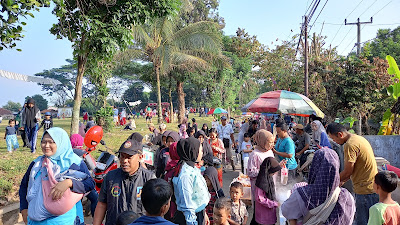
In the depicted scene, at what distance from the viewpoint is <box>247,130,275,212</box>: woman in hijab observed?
376 centimetres

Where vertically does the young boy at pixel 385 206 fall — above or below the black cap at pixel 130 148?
below

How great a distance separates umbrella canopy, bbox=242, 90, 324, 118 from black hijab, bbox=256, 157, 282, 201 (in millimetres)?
3489

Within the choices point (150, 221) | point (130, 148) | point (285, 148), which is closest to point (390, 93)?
point (285, 148)

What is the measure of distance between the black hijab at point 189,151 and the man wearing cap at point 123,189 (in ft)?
1.95

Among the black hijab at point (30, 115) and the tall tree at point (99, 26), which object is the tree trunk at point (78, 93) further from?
the black hijab at point (30, 115)

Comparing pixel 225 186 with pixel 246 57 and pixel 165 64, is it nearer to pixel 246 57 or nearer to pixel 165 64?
pixel 165 64

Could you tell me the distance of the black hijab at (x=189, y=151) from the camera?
9.89 ft

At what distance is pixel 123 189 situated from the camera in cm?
244

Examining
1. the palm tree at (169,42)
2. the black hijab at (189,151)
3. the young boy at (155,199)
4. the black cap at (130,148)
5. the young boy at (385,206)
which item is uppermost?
the palm tree at (169,42)

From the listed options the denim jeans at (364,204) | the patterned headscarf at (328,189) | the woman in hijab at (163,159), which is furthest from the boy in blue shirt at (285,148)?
the patterned headscarf at (328,189)

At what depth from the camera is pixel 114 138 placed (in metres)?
12.4

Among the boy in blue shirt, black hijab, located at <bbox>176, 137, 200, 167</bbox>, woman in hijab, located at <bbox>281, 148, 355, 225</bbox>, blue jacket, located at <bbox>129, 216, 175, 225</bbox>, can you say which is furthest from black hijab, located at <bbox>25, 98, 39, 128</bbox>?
woman in hijab, located at <bbox>281, 148, 355, 225</bbox>

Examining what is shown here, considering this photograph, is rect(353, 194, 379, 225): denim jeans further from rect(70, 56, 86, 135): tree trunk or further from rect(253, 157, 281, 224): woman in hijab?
rect(70, 56, 86, 135): tree trunk

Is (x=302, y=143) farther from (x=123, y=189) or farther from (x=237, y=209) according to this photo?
(x=123, y=189)
